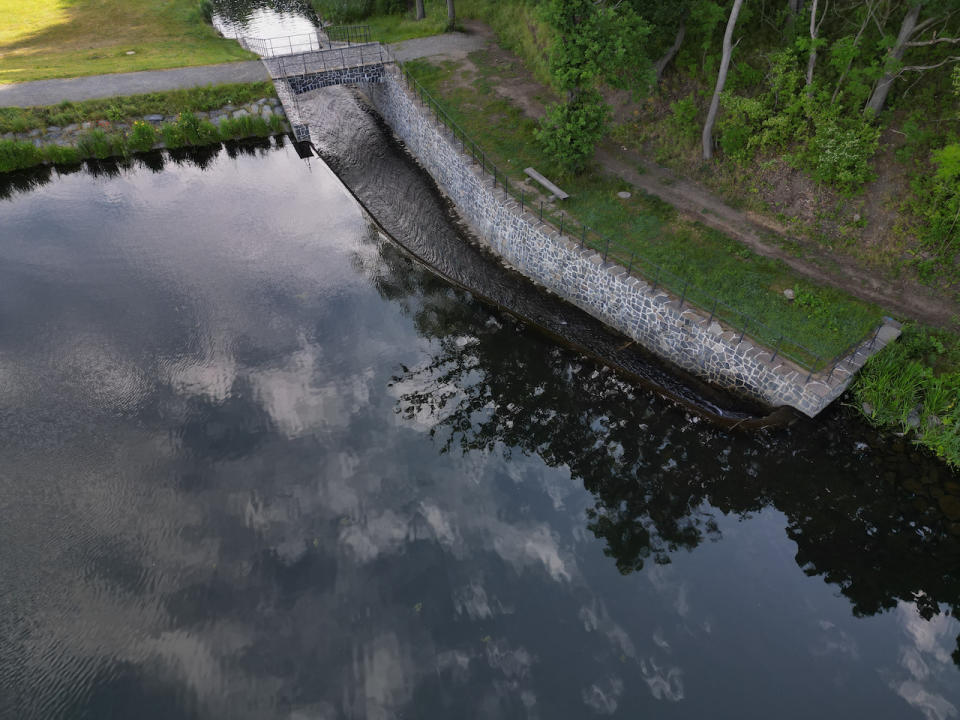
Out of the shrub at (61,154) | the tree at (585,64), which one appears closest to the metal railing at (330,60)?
the shrub at (61,154)

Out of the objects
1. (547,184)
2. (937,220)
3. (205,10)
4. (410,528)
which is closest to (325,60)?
(547,184)

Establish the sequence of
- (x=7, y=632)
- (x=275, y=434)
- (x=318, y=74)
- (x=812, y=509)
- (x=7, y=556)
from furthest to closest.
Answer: (x=318, y=74), (x=275, y=434), (x=812, y=509), (x=7, y=556), (x=7, y=632)

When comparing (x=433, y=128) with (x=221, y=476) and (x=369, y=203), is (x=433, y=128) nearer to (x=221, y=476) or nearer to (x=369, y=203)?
(x=369, y=203)

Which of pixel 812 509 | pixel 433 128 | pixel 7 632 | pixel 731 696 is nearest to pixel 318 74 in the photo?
pixel 433 128

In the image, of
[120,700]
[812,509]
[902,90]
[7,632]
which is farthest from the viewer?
[902,90]

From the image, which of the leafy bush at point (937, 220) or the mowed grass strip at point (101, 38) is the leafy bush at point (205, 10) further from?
the leafy bush at point (937, 220)

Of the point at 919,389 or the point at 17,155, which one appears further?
the point at 17,155

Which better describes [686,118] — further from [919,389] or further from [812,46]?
[919,389]
